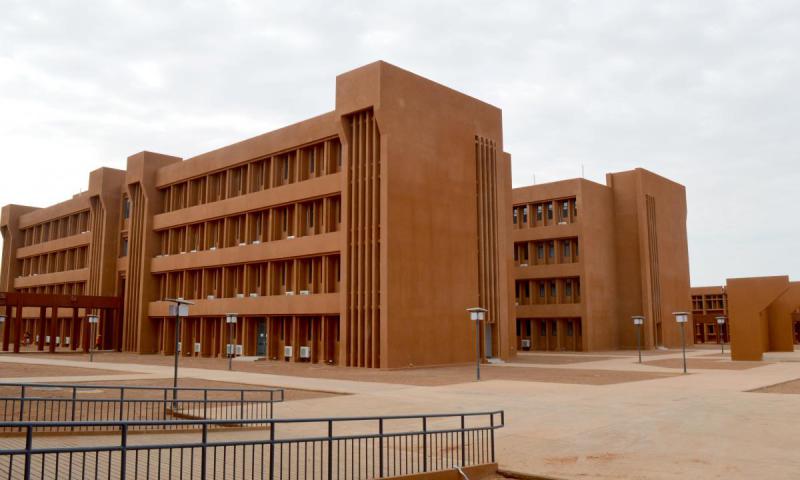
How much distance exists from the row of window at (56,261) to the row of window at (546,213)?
144 feet

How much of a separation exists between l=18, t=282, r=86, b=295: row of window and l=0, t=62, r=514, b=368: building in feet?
35.5

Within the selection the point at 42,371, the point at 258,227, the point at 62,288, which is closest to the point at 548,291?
the point at 258,227

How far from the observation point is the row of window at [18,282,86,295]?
64.8 m

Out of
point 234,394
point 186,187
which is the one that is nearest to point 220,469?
point 234,394

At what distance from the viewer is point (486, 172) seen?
43188mm

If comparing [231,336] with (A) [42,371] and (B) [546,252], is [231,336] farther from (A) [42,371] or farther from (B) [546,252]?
(B) [546,252]

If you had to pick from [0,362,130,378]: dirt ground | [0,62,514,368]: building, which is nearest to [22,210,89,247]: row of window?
[0,62,514,368]: building

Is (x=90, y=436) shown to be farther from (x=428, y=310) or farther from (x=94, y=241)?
(x=94, y=241)

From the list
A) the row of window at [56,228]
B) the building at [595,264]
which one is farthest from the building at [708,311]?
the row of window at [56,228]

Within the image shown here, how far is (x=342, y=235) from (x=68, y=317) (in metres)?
40.3

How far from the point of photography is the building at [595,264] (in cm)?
5869

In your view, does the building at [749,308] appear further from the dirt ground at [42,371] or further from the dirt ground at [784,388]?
the dirt ground at [42,371]

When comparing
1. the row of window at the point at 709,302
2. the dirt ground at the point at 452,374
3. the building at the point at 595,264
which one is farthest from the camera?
the row of window at the point at 709,302

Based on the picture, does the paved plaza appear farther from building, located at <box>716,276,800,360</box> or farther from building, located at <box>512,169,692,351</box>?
building, located at <box>512,169,692,351</box>
